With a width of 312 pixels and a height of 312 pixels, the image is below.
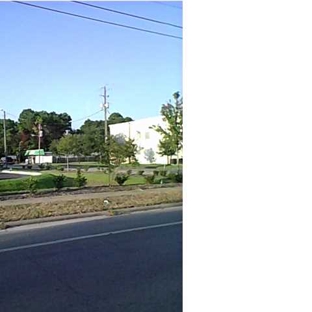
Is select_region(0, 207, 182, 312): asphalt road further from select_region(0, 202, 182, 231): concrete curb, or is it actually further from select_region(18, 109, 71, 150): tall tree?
select_region(18, 109, 71, 150): tall tree

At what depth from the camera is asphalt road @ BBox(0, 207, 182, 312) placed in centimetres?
326

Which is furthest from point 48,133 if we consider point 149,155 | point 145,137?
point 149,155

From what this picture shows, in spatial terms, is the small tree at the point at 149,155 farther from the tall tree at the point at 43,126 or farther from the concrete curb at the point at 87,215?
the concrete curb at the point at 87,215

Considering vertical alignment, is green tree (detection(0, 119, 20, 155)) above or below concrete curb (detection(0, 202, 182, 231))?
above

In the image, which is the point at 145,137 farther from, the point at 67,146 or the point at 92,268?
the point at 92,268

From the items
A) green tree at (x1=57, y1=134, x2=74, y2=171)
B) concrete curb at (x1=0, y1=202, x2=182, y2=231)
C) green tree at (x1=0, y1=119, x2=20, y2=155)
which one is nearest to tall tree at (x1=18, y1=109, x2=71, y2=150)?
green tree at (x1=0, y1=119, x2=20, y2=155)

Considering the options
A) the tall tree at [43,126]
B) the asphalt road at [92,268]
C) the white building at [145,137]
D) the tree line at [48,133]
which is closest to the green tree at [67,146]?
the tree line at [48,133]

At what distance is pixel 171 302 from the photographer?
10.4 ft

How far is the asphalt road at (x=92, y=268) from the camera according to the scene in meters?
3.26

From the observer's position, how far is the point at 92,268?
427 centimetres
